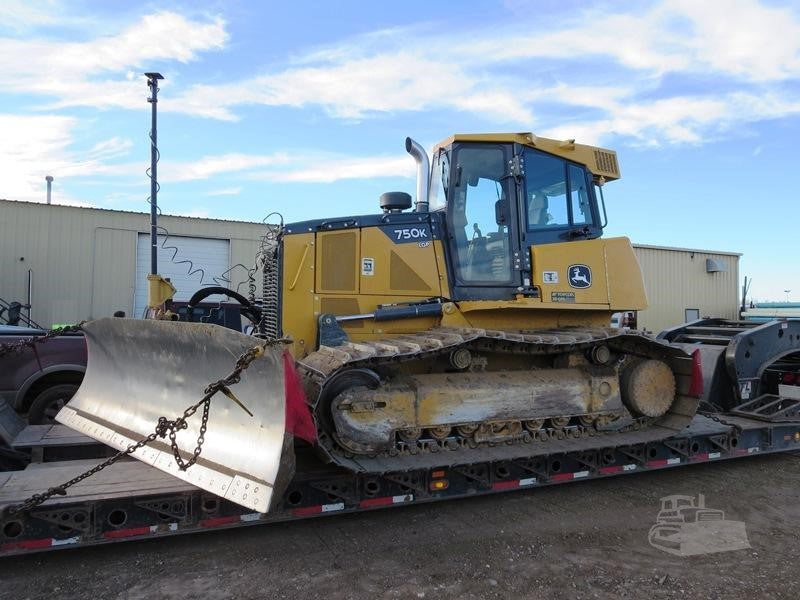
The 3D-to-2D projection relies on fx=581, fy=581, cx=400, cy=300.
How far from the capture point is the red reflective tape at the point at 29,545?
379 cm

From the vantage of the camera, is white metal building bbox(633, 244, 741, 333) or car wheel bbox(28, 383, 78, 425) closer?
car wheel bbox(28, 383, 78, 425)

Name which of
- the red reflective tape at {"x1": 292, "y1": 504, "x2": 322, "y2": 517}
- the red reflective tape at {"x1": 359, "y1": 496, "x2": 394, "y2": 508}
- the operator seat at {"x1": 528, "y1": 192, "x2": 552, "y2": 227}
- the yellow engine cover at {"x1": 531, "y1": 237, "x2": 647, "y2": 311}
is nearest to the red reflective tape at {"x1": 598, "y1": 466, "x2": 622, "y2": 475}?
the yellow engine cover at {"x1": 531, "y1": 237, "x2": 647, "y2": 311}

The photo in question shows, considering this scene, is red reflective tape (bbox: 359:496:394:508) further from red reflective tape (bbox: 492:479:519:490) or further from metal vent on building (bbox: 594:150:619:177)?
metal vent on building (bbox: 594:150:619:177)

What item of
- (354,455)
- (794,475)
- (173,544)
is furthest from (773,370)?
(173,544)

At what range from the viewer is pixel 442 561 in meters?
4.19

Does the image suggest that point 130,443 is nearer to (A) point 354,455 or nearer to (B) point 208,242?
(A) point 354,455

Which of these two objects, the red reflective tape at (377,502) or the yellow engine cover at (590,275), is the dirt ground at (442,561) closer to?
the red reflective tape at (377,502)

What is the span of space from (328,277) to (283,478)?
216 cm

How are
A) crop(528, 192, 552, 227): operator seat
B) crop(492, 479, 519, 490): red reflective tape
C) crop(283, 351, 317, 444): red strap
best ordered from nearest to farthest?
1. crop(283, 351, 317, 444): red strap
2. crop(492, 479, 519, 490): red reflective tape
3. crop(528, 192, 552, 227): operator seat

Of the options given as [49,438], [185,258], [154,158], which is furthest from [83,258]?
[49,438]

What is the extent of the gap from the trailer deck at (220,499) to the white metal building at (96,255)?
36.9 ft

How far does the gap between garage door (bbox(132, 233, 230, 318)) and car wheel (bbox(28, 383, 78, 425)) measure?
34.0 feet

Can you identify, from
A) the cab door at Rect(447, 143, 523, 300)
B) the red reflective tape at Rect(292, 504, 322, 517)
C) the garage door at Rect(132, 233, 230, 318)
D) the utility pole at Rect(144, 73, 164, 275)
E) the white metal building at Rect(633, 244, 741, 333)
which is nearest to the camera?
the red reflective tape at Rect(292, 504, 322, 517)

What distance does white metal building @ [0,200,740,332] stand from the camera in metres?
16.2
